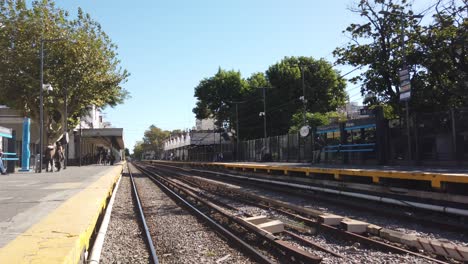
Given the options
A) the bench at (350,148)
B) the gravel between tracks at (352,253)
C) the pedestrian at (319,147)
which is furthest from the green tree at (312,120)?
the gravel between tracks at (352,253)

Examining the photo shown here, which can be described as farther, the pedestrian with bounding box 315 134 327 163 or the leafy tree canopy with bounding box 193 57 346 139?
the leafy tree canopy with bounding box 193 57 346 139

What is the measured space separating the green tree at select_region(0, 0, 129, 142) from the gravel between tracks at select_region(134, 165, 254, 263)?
975 inches

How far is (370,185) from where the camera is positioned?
13.5 m

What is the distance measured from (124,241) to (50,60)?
98.1 feet

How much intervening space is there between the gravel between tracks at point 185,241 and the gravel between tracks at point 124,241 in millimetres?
309

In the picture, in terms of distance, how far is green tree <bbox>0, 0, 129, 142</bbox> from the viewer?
3422 cm

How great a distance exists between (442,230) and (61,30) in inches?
1306

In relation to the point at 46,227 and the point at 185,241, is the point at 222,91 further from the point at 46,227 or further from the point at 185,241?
the point at 46,227

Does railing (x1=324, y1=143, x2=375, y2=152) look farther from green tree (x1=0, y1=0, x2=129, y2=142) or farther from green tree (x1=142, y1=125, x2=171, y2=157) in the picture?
green tree (x1=142, y1=125, x2=171, y2=157)

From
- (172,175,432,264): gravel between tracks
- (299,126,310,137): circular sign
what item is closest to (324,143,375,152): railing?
(299,126,310,137): circular sign

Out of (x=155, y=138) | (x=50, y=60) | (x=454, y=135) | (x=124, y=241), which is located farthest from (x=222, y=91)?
(x=155, y=138)

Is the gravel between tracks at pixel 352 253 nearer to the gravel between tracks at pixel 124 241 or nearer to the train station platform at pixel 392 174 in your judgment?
the gravel between tracks at pixel 124 241

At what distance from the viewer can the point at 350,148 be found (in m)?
22.9

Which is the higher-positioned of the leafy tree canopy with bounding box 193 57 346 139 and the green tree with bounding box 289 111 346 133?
the leafy tree canopy with bounding box 193 57 346 139
